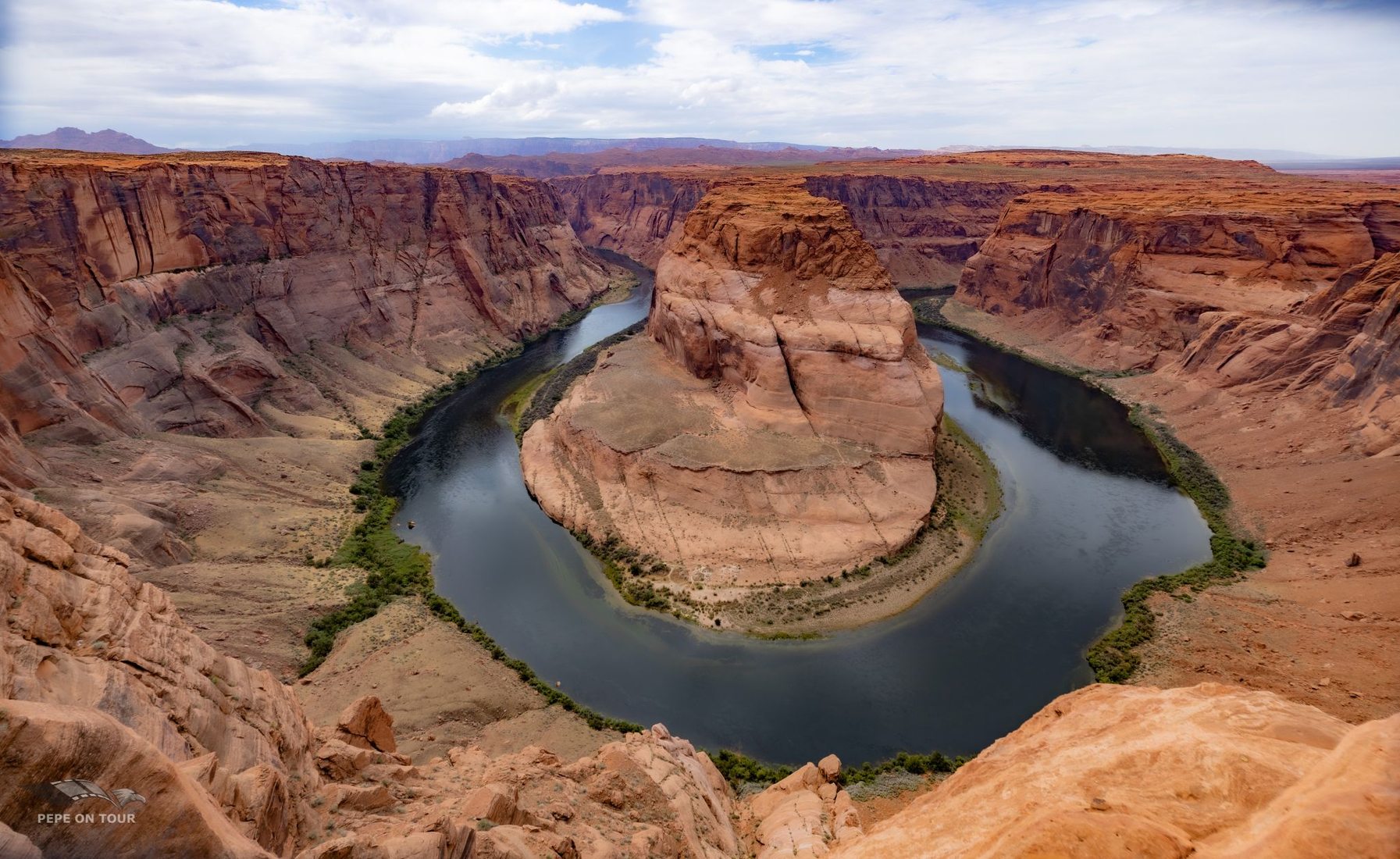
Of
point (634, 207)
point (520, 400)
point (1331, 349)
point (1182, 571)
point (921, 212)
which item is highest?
point (634, 207)

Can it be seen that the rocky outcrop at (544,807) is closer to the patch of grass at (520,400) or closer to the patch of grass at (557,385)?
the patch of grass at (557,385)

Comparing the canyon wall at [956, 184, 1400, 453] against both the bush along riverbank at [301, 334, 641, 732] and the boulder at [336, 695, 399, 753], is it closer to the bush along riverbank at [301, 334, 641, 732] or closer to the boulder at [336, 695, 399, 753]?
the bush along riverbank at [301, 334, 641, 732]

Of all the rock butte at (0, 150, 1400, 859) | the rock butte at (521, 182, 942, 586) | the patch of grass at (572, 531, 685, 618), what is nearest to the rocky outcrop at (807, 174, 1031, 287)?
the rock butte at (0, 150, 1400, 859)

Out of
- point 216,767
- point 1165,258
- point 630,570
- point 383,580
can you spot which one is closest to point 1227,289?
point 1165,258

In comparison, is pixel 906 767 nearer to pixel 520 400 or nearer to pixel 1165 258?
pixel 520 400

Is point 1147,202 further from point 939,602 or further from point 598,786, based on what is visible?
point 598,786
